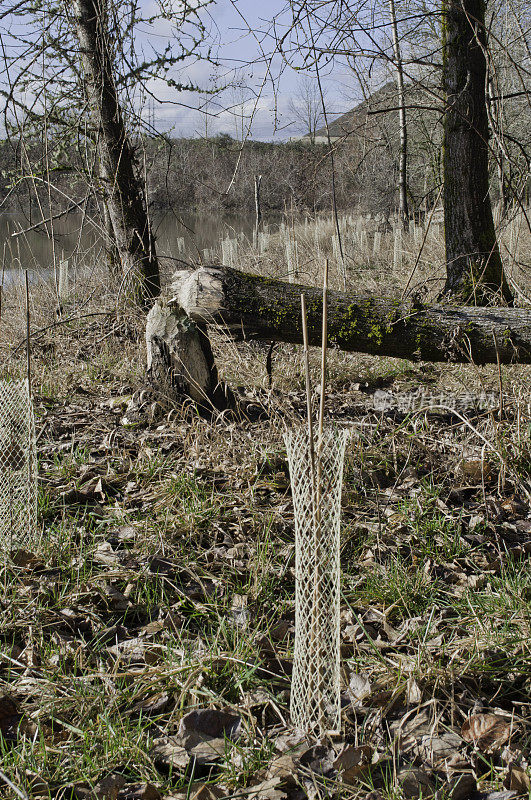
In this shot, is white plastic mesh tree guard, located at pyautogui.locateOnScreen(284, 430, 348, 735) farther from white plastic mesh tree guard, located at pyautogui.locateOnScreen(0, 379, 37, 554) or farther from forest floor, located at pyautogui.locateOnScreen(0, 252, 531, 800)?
white plastic mesh tree guard, located at pyautogui.locateOnScreen(0, 379, 37, 554)

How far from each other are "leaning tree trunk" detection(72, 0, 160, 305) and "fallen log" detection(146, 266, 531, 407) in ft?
5.63

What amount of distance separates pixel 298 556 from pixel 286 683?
566 millimetres

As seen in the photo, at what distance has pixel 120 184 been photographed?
5504 millimetres

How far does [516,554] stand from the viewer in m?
2.44

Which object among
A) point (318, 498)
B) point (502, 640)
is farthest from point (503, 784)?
point (318, 498)

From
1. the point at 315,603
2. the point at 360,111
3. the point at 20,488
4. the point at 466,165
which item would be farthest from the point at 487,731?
the point at 360,111

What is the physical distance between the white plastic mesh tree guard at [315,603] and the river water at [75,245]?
5.39 feet

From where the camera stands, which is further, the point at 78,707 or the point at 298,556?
the point at 78,707

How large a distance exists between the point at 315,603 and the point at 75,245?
1100cm

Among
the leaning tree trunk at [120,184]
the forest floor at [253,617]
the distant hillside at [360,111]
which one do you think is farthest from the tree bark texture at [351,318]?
the leaning tree trunk at [120,184]

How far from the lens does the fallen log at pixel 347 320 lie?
11.1 feet

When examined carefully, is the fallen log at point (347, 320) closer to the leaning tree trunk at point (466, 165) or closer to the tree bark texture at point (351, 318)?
the tree bark texture at point (351, 318)

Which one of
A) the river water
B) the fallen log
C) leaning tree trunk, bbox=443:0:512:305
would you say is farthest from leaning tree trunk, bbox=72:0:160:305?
leaning tree trunk, bbox=443:0:512:305

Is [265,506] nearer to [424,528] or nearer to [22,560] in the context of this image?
[424,528]
